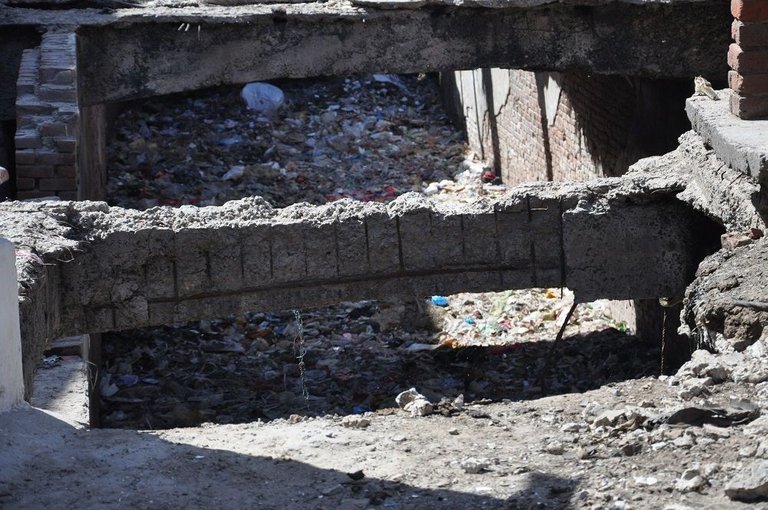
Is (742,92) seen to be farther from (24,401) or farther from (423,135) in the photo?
(423,135)

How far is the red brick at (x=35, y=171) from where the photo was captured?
6.81 meters

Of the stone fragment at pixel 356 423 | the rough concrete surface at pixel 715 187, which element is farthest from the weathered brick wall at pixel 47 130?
the rough concrete surface at pixel 715 187

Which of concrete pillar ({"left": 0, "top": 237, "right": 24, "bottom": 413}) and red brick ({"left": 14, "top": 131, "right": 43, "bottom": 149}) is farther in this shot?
red brick ({"left": 14, "top": 131, "right": 43, "bottom": 149})

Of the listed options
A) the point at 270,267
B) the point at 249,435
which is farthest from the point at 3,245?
the point at 270,267

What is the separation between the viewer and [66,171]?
691 cm

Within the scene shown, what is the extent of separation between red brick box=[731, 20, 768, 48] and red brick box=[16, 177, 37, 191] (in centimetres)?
407

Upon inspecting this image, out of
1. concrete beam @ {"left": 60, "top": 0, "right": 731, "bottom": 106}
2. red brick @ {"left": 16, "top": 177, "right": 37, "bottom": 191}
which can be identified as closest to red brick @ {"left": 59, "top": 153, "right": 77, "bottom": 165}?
red brick @ {"left": 16, "top": 177, "right": 37, "bottom": 191}

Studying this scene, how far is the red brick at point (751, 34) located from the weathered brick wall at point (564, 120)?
1844mm

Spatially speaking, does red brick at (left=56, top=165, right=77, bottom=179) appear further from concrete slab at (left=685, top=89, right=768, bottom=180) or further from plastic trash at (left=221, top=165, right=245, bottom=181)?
plastic trash at (left=221, top=165, right=245, bottom=181)

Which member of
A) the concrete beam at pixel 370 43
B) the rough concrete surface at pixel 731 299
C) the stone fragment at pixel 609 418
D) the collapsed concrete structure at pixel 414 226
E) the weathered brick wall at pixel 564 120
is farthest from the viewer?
the weathered brick wall at pixel 564 120

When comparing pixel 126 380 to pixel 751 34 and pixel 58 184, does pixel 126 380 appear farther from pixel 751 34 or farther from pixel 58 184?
pixel 751 34

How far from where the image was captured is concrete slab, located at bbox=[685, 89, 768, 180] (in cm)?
507

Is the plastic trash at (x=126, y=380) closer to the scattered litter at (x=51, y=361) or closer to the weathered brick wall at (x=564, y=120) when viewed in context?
the scattered litter at (x=51, y=361)

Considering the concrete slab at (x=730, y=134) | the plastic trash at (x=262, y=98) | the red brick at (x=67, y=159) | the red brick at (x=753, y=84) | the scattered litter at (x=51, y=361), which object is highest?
the plastic trash at (x=262, y=98)
